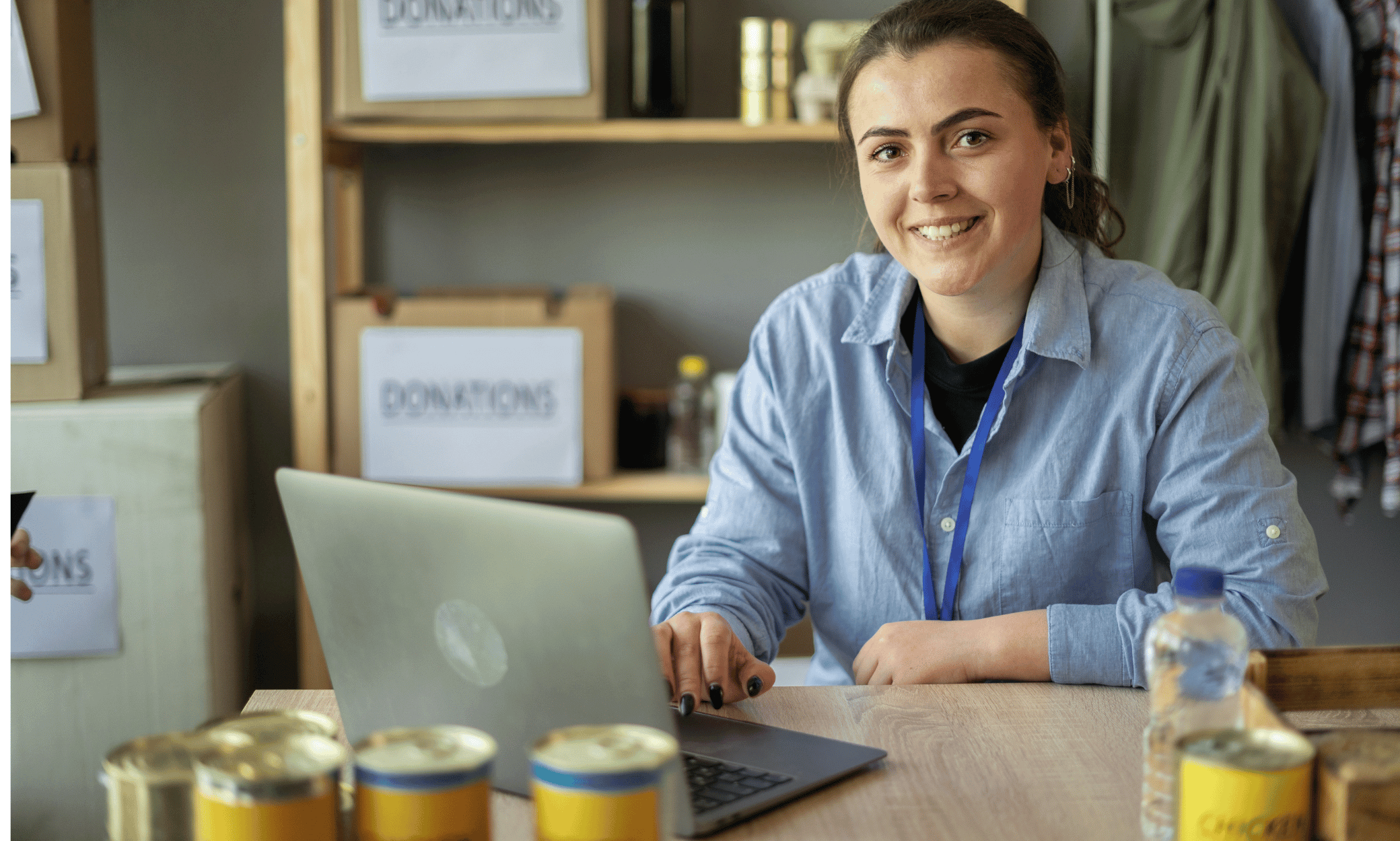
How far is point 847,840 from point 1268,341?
5.49 ft

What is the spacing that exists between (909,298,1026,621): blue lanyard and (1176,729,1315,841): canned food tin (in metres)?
0.73

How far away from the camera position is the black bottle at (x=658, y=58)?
229 cm

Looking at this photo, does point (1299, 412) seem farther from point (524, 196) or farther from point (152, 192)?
point (152, 192)

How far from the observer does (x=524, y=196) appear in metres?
2.48

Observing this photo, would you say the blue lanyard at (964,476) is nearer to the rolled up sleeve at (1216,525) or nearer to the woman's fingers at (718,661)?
the rolled up sleeve at (1216,525)

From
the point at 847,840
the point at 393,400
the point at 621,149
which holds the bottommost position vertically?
the point at 847,840

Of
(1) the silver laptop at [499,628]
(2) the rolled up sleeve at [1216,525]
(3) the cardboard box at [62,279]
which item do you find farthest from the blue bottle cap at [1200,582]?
(3) the cardboard box at [62,279]

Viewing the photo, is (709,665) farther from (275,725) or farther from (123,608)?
(123,608)

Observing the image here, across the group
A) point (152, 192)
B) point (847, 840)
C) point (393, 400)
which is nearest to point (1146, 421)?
point (847, 840)

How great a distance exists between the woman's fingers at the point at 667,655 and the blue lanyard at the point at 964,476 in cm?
38

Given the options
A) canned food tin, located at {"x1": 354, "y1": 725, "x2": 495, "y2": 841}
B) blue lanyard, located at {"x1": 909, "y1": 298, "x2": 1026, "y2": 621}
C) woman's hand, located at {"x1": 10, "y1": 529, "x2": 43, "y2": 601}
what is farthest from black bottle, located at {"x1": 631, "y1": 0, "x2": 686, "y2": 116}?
canned food tin, located at {"x1": 354, "y1": 725, "x2": 495, "y2": 841}

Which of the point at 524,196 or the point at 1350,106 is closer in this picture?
the point at 1350,106

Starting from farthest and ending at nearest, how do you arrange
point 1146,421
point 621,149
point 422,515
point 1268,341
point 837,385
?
point 621,149, point 1268,341, point 837,385, point 1146,421, point 422,515

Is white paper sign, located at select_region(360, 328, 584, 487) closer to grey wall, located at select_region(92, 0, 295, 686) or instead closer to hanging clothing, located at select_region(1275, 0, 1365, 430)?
grey wall, located at select_region(92, 0, 295, 686)
